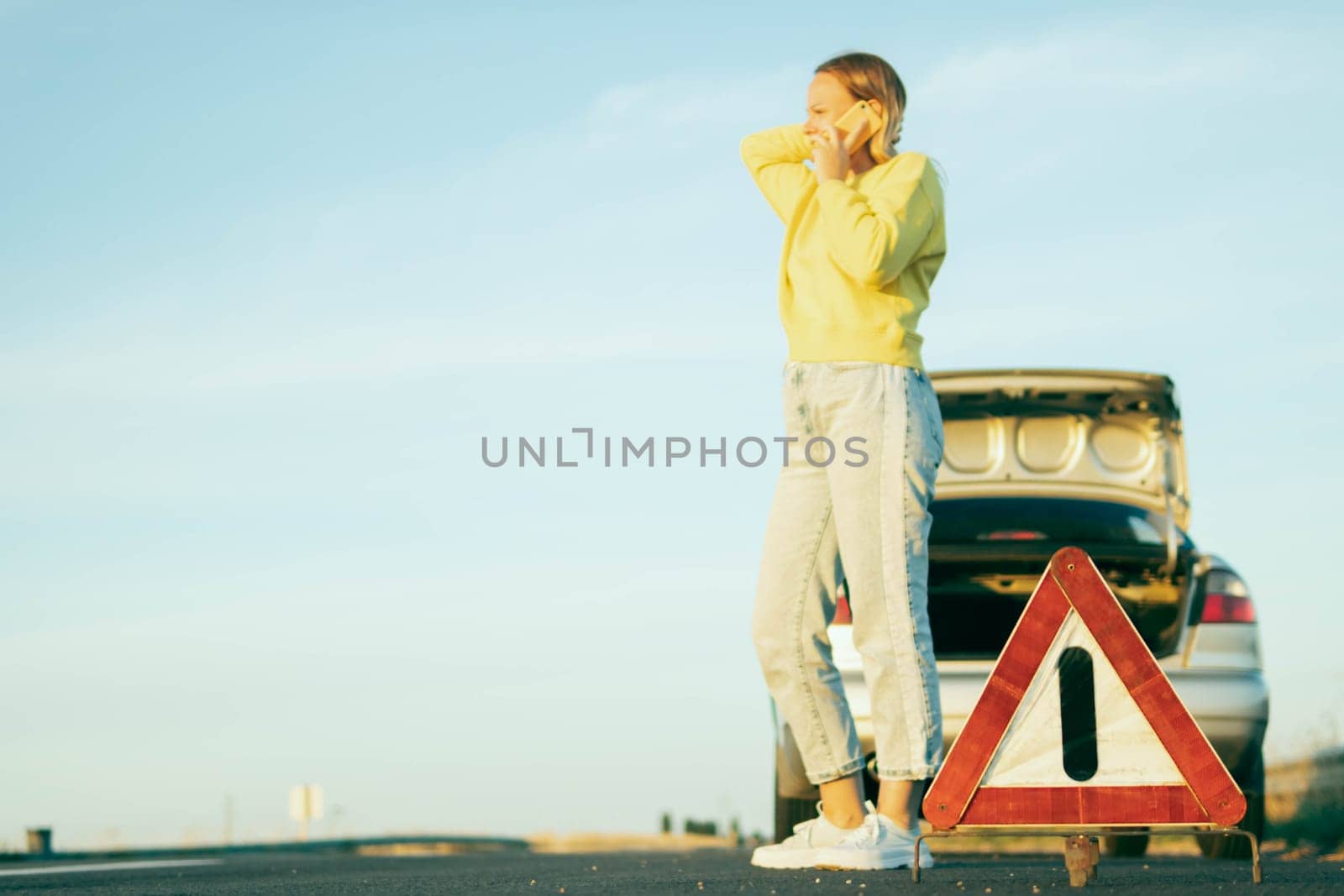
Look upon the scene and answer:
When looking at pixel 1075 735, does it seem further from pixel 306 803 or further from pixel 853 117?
pixel 306 803

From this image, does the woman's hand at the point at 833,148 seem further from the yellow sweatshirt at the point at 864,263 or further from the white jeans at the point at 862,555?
the white jeans at the point at 862,555

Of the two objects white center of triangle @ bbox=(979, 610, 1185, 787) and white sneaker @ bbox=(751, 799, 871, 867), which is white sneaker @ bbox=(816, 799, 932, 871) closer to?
white sneaker @ bbox=(751, 799, 871, 867)

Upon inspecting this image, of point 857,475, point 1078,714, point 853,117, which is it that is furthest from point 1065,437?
point 1078,714

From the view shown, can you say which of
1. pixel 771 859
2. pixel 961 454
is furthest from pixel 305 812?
pixel 771 859

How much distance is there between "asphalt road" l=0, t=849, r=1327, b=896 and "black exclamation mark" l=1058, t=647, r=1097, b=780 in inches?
12.7

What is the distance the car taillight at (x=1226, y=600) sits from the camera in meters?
6.87

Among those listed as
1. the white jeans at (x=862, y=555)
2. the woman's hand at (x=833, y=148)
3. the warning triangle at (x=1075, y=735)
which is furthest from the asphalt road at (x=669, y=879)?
the woman's hand at (x=833, y=148)

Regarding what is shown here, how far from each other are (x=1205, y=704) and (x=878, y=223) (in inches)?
108

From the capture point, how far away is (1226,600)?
22.7ft

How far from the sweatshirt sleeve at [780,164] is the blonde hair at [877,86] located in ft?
0.89

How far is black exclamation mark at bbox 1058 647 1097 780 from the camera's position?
433cm

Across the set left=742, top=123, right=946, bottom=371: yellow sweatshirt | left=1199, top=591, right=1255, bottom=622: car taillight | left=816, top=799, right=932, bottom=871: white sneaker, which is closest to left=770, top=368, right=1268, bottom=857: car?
left=1199, top=591, right=1255, bottom=622: car taillight

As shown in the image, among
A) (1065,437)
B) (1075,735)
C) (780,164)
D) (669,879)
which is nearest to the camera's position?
(1075,735)

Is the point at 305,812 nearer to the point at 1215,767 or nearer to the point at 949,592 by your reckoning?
the point at 949,592
